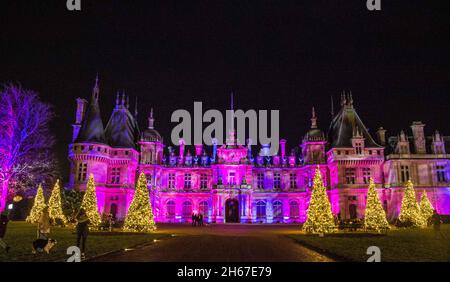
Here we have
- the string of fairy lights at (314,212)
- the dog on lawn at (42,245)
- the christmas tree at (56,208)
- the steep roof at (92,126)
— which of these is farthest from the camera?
the steep roof at (92,126)

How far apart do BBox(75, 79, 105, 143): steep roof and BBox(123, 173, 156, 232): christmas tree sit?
20650mm

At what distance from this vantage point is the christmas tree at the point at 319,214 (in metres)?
23.0

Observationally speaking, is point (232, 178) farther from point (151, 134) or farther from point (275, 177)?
point (151, 134)

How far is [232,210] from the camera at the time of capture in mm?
48375

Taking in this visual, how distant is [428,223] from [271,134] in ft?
81.5

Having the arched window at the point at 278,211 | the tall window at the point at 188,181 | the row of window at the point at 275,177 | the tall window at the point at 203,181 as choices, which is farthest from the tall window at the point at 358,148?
the tall window at the point at 188,181

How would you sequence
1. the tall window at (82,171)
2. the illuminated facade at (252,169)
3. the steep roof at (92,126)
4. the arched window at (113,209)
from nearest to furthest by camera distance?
the tall window at (82,171), the steep roof at (92,126), the illuminated facade at (252,169), the arched window at (113,209)

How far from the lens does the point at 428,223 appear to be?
3244 centimetres

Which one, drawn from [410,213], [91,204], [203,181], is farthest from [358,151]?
[91,204]

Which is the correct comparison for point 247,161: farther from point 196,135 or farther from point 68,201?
point 68,201

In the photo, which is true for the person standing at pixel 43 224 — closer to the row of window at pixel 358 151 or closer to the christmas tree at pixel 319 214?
the christmas tree at pixel 319 214

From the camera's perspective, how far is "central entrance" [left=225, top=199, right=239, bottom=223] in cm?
4759

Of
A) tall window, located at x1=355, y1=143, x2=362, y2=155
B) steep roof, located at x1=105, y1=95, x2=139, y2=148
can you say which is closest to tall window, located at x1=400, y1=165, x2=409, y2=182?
tall window, located at x1=355, y1=143, x2=362, y2=155

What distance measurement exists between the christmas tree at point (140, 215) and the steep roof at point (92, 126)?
2065cm
